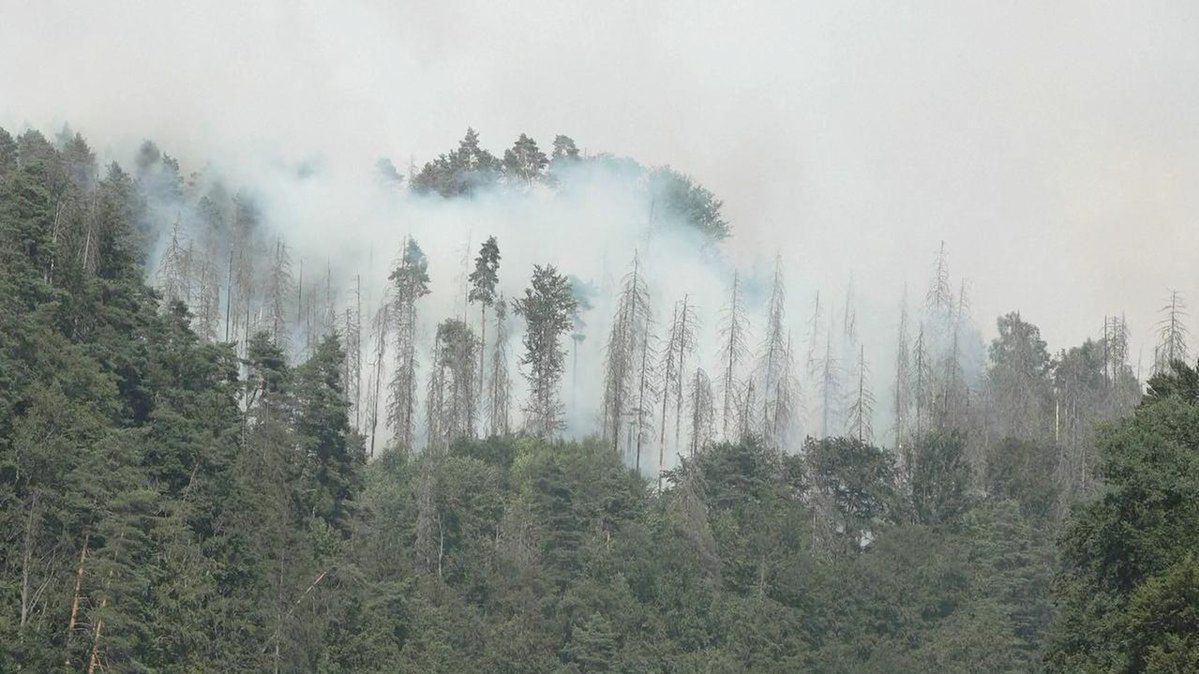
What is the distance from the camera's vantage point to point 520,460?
10581 cm

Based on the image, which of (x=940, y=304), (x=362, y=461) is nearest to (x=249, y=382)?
(x=362, y=461)

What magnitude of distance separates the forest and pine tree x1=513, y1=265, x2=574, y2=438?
0.30m

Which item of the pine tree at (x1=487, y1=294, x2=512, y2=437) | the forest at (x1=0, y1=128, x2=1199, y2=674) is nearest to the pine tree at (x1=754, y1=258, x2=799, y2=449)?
the forest at (x1=0, y1=128, x2=1199, y2=674)

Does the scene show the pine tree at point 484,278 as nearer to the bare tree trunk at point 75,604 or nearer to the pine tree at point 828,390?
the pine tree at point 828,390

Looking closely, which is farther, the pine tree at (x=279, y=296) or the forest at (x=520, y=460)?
the pine tree at (x=279, y=296)

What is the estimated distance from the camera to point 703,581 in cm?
9912

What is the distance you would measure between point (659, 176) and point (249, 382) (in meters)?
61.8

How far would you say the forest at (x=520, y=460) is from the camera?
67.4 metres

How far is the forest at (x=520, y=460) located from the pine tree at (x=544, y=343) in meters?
0.30

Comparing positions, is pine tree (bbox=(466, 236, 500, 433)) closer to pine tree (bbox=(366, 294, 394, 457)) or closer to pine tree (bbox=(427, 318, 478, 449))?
pine tree (bbox=(427, 318, 478, 449))

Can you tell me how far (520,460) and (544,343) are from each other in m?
13.3

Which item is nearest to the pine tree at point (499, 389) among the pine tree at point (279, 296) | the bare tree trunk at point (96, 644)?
the pine tree at point (279, 296)

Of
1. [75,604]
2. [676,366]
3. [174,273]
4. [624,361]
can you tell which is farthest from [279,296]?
[75,604]

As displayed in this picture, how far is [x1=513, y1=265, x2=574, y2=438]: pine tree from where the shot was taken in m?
116
